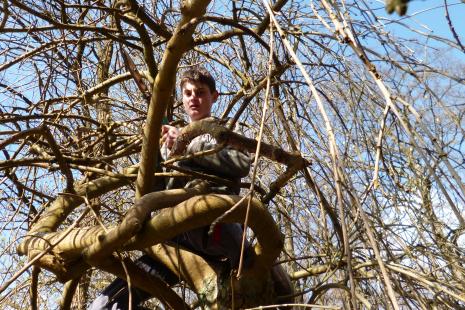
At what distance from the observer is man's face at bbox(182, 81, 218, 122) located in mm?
2435

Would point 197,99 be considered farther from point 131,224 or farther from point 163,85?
point 131,224

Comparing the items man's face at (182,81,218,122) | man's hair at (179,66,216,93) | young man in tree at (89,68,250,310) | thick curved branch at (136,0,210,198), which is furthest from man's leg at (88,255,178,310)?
→ man's hair at (179,66,216,93)

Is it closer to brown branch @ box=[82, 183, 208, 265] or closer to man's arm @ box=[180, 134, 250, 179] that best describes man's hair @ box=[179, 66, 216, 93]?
man's arm @ box=[180, 134, 250, 179]

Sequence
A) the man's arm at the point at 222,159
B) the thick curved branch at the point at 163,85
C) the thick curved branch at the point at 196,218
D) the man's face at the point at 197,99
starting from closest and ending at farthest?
the thick curved branch at the point at 163,85 < the thick curved branch at the point at 196,218 < the man's arm at the point at 222,159 < the man's face at the point at 197,99

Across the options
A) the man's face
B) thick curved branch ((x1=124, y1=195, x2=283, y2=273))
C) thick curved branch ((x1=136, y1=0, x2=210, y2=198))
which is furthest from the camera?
the man's face

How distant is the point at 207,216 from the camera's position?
1851mm

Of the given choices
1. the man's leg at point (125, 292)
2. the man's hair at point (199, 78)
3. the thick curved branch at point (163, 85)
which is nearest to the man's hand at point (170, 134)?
the thick curved branch at point (163, 85)

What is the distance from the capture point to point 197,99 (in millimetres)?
2457

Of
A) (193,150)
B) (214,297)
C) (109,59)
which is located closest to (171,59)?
(193,150)

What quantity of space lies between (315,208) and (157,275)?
1.20 metres

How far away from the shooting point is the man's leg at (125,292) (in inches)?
99.0

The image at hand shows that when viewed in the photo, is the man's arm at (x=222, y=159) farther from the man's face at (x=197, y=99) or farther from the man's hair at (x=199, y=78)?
the man's hair at (x=199, y=78)

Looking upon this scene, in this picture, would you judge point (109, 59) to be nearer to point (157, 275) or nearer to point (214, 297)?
point (157, 275)

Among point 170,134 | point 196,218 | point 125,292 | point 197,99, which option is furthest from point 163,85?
point 125,292
